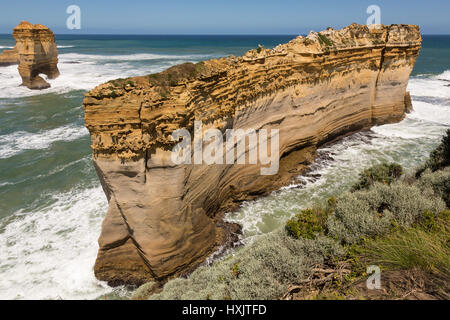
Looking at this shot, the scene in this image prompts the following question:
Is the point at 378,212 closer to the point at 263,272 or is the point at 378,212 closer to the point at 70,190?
the point at 263,272

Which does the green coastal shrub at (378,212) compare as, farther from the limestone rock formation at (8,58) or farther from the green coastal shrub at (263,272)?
the limestone rock formation at (8,58)

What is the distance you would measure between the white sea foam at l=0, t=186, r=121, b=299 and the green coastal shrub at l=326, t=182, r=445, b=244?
23.4ft

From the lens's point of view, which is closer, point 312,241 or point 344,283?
point 344,283

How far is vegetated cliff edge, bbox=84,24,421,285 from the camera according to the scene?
736 centimetres

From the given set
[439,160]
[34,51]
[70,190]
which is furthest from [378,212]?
[34,51]

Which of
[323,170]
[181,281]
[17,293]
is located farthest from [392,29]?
[17,293]

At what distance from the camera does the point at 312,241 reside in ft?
18.1

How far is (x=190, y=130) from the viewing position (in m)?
8.38

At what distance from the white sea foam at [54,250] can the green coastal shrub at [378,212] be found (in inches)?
281

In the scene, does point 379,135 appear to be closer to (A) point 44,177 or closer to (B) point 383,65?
(B) point 383,65

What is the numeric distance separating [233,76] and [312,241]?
6726 mm

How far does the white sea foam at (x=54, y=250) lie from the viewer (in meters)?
8.57

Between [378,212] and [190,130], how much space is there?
17.6 ft

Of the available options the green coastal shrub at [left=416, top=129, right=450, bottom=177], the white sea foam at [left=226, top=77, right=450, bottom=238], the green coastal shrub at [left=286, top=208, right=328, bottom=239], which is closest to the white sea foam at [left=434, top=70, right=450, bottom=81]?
the white sea foam at [left=226, top=77, right=450, bottom=238]
